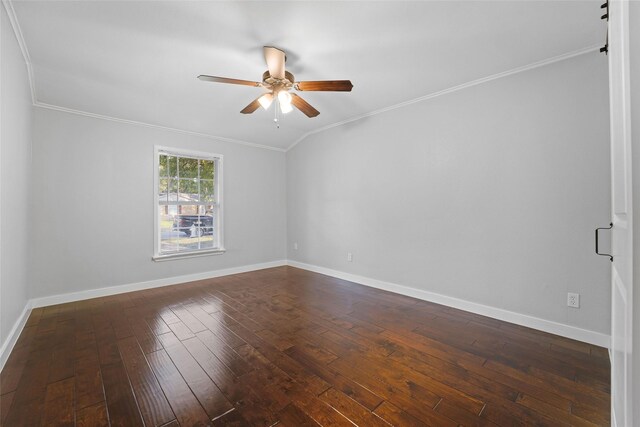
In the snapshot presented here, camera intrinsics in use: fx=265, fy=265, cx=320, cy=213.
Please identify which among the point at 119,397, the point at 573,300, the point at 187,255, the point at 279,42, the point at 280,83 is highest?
the point at 279,42

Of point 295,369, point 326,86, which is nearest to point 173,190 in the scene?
point 326,86

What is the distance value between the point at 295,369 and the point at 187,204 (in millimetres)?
3413

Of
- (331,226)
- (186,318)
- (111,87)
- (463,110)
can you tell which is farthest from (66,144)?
(463,110)

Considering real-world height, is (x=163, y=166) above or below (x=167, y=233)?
above

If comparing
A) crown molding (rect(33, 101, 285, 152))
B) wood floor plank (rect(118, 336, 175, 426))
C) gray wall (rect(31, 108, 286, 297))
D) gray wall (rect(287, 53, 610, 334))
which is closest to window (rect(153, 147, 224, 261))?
gray wall (rect(31, 108, 286, 297))

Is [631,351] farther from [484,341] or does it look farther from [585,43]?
[585,43]

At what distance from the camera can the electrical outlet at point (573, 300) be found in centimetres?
232

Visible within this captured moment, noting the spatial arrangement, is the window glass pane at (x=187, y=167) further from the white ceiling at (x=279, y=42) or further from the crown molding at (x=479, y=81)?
the crown molding at (x=479, y=81)

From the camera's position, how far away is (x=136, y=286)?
379cm

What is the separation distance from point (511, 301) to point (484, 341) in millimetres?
662

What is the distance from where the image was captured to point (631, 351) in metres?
0.77

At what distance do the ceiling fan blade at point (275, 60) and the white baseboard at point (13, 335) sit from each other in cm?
301

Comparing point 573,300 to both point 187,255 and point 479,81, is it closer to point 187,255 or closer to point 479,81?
point 479,81

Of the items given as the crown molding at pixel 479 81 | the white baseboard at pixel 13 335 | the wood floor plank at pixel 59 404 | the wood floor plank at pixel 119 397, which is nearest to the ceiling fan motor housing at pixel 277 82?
the crown molding at pixel 479 81
